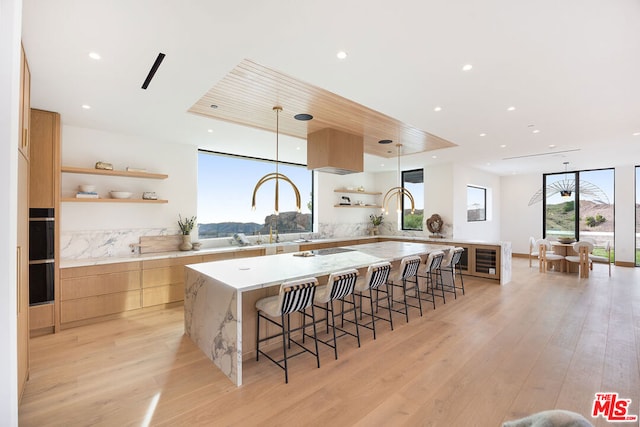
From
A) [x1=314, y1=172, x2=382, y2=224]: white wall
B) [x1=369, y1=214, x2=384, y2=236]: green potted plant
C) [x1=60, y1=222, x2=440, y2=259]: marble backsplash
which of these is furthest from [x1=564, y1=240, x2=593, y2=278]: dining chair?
[x1=60, y1=222, x2=440, y2=259]: marble backsplash

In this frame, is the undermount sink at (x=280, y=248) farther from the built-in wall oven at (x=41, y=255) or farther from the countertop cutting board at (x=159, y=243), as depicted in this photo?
the built-in wall oven at (x=41, y=255)

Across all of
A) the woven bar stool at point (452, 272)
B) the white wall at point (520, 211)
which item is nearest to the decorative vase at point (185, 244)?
the woven bar stool at point (452, 272)

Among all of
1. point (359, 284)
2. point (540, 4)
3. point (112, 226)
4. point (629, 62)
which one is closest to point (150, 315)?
point (112, 226)

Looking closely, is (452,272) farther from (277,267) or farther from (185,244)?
(185,244)

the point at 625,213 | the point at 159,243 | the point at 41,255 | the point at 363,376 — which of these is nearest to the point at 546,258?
the point at 625,213

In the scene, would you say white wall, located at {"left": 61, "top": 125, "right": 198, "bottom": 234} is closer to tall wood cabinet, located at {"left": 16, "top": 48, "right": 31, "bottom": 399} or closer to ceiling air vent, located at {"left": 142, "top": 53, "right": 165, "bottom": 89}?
tall wood cabinet, located at {"left": 16, "top": 48, "right": 31, "bottom": 399}

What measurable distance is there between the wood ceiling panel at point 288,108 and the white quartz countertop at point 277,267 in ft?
6.20

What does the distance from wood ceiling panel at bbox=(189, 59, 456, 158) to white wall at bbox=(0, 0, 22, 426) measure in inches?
63.8

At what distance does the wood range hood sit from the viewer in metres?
4.32

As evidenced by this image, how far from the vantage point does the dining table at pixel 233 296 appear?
2576 millimetres

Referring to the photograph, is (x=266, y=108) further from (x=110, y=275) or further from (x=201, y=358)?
(x=110, y=275)

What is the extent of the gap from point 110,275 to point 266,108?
10.3 feet

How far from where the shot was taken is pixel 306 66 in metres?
2.55

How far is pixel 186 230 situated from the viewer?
5.18 metres
